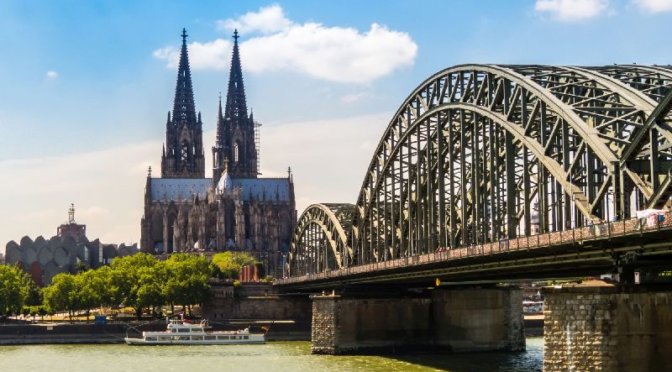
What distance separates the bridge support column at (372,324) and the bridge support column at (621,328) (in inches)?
1989

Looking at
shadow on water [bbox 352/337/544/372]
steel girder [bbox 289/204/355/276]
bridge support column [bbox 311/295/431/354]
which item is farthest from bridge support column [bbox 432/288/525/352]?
steel girder [bbox 289/204/355/276]

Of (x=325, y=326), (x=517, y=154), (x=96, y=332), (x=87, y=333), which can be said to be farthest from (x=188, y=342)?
(x=517, y=154)

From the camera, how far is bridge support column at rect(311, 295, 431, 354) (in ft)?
320

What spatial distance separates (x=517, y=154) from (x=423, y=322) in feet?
81.5

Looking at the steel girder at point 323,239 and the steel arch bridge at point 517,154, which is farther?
the steel girder at point 323,239

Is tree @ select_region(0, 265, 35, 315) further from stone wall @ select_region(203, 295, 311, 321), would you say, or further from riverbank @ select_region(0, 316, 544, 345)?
stone wall @ select_region(203, 295, 311, 321)

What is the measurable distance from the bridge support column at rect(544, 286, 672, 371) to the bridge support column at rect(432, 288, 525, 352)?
47.5m

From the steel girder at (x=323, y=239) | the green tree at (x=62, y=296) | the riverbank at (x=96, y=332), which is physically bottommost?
the riverbank at (x=96, y=332)

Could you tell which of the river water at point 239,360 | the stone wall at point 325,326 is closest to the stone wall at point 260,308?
the river water at point 239,360

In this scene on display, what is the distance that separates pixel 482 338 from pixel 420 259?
20.8 metres

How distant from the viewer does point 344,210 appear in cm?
13312

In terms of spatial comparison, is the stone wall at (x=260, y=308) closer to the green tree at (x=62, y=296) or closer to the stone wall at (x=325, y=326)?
the green tree at (x=62, y=296)

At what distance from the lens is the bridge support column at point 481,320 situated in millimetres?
95125

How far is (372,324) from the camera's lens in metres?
98.8
